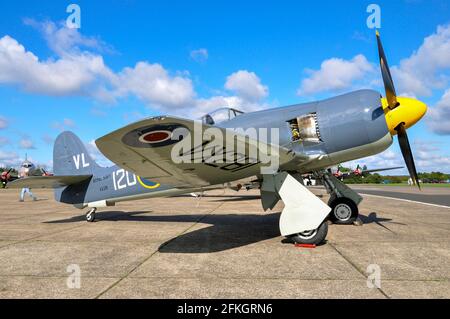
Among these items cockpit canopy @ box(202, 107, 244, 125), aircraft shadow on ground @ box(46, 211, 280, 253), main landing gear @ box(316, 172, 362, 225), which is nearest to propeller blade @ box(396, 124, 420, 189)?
main landing gear @ box(316, 172, 362, 225)

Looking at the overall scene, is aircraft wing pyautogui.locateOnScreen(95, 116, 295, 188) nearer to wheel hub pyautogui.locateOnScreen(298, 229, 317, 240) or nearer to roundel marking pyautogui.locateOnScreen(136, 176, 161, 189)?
wheel hub pyautogui.locateOnScreen(298, 229, 317, 240)

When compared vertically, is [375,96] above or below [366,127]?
above

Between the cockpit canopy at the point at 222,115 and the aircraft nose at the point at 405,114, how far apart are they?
9.10ft

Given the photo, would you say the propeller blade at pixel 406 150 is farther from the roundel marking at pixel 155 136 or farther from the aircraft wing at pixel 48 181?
the aircraft wing at pixel 48 181

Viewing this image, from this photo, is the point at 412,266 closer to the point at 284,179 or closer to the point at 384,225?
the point at 284,179

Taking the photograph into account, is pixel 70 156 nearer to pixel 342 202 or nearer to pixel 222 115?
pixel 222 115

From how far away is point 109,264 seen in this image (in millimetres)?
3975

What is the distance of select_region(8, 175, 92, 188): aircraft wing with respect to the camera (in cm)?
684

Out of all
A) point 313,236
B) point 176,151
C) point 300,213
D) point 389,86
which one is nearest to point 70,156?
point 176,151

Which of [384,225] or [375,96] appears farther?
[384,225]

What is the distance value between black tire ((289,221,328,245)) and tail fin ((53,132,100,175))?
615 centimetres

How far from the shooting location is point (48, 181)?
25.0 ft

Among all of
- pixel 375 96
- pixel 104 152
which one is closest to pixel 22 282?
pixel 104 152
